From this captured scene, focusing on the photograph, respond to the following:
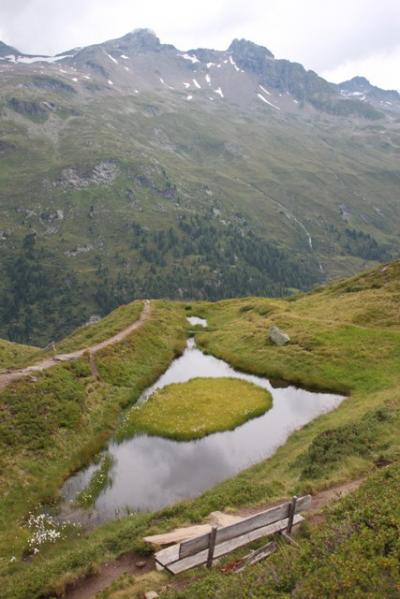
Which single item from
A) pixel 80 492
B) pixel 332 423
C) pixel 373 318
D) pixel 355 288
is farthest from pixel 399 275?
pixel 80 492

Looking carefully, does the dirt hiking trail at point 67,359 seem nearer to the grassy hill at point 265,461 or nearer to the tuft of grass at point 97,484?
the grassy hill at point 265,461

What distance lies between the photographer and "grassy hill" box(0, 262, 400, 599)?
16.9 meters


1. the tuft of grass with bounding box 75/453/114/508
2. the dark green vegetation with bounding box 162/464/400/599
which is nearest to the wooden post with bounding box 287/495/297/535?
the dark green vegetation with bounding box 162/464/400/599

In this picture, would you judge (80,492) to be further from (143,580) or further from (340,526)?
(340,526)

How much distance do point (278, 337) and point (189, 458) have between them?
29.2 meters

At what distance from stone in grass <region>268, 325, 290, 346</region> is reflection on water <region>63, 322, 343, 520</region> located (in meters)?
11.1

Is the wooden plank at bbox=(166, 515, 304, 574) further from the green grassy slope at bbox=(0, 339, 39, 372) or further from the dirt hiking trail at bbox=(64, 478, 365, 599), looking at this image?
the green grassy slope at bbox=(0, 339, 39, 372)

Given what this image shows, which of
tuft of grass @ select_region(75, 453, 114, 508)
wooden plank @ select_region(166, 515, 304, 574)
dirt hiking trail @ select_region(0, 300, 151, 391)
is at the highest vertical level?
wooden plank @ select_region(166, 515, 304, 574)

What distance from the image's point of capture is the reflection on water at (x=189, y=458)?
33.3 m

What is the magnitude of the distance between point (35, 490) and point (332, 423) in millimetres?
24723

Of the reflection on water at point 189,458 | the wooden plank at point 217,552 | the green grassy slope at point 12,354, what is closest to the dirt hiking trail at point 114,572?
the wooden plank at point 217,552

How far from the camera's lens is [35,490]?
109ft

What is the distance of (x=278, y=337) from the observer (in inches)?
2532

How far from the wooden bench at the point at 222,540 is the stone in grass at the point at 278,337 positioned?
43162mm
